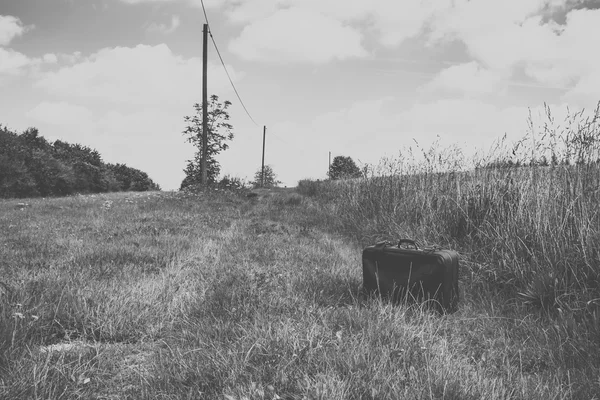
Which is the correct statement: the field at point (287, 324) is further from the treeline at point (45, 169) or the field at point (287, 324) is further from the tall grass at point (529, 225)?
the treeline at point (45, 169)

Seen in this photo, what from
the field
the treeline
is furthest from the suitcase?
the treeline

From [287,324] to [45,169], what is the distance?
25.8 m

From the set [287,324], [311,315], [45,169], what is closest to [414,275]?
[311,315]

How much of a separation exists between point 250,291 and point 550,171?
3.66 m

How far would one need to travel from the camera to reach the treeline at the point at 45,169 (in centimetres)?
1991

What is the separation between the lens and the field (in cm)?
171

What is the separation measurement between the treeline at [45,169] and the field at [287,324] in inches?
748

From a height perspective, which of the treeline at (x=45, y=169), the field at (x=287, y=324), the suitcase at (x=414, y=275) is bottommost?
the field at (x=287, y=324)

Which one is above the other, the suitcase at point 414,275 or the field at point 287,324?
the suitcase at point 414,275

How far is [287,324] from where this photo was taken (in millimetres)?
2160

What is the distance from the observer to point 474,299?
3.38 meters

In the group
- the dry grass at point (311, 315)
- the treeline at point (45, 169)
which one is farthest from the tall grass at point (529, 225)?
the treeline at point (45, 169)

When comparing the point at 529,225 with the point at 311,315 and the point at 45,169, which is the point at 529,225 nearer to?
the point at 311,315

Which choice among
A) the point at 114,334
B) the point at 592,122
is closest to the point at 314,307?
the point at 114,334
